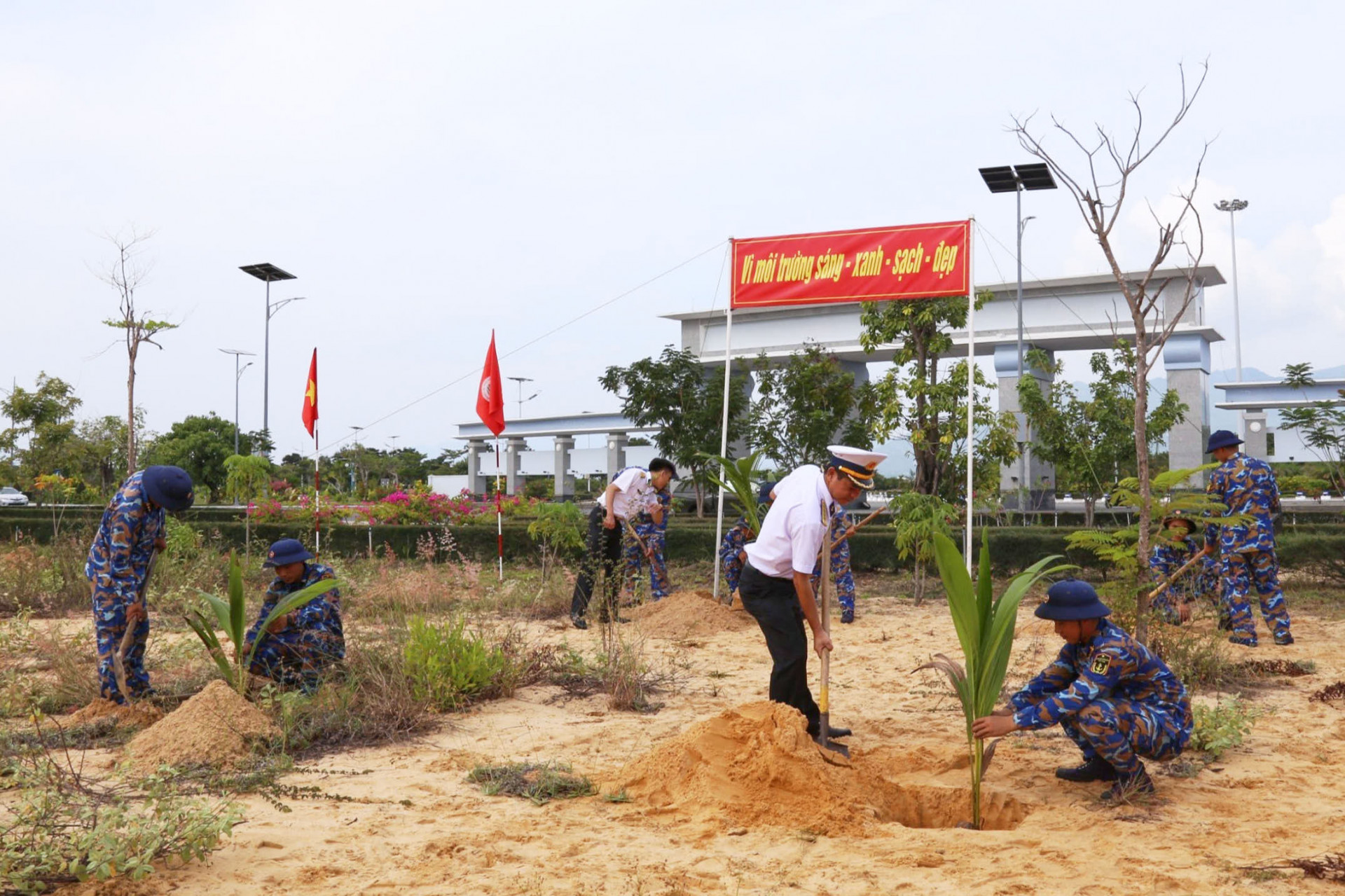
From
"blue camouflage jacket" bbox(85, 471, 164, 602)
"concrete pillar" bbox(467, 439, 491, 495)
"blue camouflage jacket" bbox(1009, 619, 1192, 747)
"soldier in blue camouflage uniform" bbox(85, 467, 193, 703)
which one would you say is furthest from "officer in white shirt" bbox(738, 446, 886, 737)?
"concrete pillar" bbox(467, 439, 491, 495)

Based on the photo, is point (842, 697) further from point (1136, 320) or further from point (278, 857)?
point (278, 857)

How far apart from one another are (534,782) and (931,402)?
8.18 metres

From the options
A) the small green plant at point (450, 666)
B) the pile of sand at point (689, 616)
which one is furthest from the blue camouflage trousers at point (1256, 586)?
the small green plant at point (450, 666)

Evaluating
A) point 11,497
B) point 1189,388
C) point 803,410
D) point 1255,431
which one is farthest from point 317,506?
point 11,497

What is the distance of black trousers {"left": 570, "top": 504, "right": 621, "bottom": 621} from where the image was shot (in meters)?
8.96

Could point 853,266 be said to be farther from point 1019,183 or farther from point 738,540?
point 1019,183

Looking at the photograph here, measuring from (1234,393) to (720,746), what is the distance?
30757 millimetres

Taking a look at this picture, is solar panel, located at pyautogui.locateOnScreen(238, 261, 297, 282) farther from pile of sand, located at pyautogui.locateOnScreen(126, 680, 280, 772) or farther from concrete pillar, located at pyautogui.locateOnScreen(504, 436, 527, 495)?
pile of sand, located at pyautogui.locateOnScreen(126, 680, 280, 772)

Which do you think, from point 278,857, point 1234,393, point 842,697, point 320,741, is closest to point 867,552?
point 842,697

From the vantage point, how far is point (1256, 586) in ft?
26.5

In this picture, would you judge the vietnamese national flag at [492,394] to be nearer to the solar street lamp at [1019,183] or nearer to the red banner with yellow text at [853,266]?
the red banner with yellow text at [853,266]

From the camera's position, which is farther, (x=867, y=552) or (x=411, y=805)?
(x=867, y=552)

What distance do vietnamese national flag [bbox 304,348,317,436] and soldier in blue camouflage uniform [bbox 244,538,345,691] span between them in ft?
27.3

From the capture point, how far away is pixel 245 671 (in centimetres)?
542
